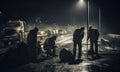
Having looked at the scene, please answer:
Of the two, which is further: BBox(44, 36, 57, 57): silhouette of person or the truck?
the truck

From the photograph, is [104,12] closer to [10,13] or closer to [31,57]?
[10,13]

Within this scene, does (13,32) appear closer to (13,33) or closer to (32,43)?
(13,33)

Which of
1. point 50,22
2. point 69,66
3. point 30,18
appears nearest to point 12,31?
point 69,66

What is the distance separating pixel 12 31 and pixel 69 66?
10.6 meters

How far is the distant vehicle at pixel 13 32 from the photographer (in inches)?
695

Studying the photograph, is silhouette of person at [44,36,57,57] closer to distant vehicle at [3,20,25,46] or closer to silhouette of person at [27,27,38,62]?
silhouette of person at [27,27,38,62]

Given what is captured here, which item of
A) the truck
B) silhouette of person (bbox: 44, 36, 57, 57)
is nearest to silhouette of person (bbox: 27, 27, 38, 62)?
silhouette of person (bbox: 44, 36, 57, 57)

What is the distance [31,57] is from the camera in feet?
41.4

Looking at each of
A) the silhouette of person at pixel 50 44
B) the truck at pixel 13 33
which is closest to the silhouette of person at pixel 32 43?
the silhouette of person at pixel 50 44

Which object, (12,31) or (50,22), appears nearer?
(12,31)

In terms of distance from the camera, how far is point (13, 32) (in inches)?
760

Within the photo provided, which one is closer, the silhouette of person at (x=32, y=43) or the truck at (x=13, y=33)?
the silhouette of person at (x=32, y=43)

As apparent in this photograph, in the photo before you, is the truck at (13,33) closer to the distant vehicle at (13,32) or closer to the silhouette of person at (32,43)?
the distant vehicle at (13,32)

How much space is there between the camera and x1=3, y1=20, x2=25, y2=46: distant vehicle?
57.9 ft
